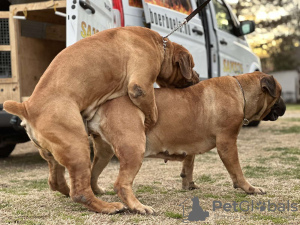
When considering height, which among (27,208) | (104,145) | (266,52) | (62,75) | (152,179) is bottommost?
(266,52)

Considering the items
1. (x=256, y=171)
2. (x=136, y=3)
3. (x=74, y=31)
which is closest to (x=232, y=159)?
(x=256, y=171)

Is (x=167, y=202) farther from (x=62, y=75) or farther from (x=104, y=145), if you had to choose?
(x=62, y=75)

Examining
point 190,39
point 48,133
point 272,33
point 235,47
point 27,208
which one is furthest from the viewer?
point 272,33

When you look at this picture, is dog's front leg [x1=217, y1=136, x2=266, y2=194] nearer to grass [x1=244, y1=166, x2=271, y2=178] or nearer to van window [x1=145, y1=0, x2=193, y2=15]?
grass [x1=244, y1=166, x2=271, y2=178]

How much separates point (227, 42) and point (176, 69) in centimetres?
400

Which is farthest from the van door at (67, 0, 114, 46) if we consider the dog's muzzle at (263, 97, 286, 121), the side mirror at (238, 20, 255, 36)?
the side mirror at (238, 20, 255, 36)

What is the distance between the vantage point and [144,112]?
3.30 metres

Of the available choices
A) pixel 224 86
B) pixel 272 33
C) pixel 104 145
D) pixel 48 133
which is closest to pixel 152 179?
pixel 104 145

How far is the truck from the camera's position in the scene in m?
4.68

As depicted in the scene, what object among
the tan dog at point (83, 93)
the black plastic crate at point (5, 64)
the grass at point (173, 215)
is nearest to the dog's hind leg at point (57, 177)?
the tan dog at point (83, 93)

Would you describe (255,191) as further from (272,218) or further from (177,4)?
(177,4)

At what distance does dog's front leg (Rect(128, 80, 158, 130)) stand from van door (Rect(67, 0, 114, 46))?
1.41 meters

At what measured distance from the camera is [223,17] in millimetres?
7598

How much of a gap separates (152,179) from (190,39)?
100 inches
